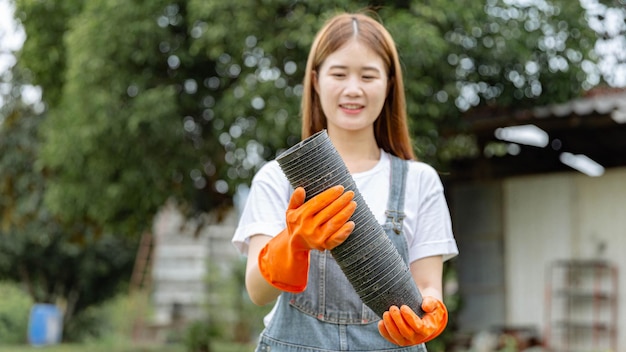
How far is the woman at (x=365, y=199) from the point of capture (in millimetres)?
1955

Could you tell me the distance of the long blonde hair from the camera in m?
2.05

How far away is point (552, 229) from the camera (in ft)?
28.4

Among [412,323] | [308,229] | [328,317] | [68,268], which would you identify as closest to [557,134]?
[328,317]

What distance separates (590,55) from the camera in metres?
7.73

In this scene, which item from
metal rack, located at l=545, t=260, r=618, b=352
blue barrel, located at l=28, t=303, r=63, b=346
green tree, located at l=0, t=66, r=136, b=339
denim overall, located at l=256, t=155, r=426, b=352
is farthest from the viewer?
green tree, located at l=0, t=66, r=136, b=339

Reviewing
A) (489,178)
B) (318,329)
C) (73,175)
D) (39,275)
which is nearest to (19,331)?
(39,275)

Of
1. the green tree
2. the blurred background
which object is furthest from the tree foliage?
the green tree

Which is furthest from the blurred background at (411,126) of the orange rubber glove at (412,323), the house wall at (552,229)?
the orange rubber glove at (412,323)

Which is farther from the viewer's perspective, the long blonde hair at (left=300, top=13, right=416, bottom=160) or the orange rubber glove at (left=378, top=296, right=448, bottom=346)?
the long blonde hair at (left=300, top=13, right=416, bottom=160)

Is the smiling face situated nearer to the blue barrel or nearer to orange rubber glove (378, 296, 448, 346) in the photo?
orange rubber glove (378, 296, 448, 346)

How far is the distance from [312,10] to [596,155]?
3749 mm

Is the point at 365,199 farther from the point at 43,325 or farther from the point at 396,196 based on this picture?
the point at 43,325

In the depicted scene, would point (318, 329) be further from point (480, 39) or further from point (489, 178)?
point (489, 178)

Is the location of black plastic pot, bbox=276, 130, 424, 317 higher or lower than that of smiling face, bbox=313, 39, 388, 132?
lower
